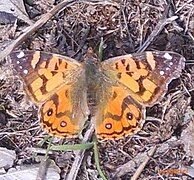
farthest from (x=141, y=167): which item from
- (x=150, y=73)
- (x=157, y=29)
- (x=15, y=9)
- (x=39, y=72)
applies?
(x=15, y=9)

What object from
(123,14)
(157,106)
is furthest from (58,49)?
(157,106)

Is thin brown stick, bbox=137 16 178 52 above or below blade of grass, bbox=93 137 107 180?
above

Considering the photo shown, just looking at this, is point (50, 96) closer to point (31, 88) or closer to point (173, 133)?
point (31, 88)

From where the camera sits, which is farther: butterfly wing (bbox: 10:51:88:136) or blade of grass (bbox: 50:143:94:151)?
blade of grass (bbox: 50:143:94:151)

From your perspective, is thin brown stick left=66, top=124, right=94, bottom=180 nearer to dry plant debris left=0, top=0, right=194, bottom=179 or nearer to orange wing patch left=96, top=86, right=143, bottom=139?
dry plant debris left=0, top=0, right=194, bottom=179

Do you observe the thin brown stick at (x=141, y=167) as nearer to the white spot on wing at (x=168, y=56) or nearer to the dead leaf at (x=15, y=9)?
the white spot on wing at (x=168, y=56)

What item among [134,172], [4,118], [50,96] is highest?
[50,96]

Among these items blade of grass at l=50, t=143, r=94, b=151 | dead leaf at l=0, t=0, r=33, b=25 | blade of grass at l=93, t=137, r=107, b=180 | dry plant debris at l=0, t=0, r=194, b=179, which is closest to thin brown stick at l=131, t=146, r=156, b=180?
dry plant debris at l=0, t=0, r=194, b=179
